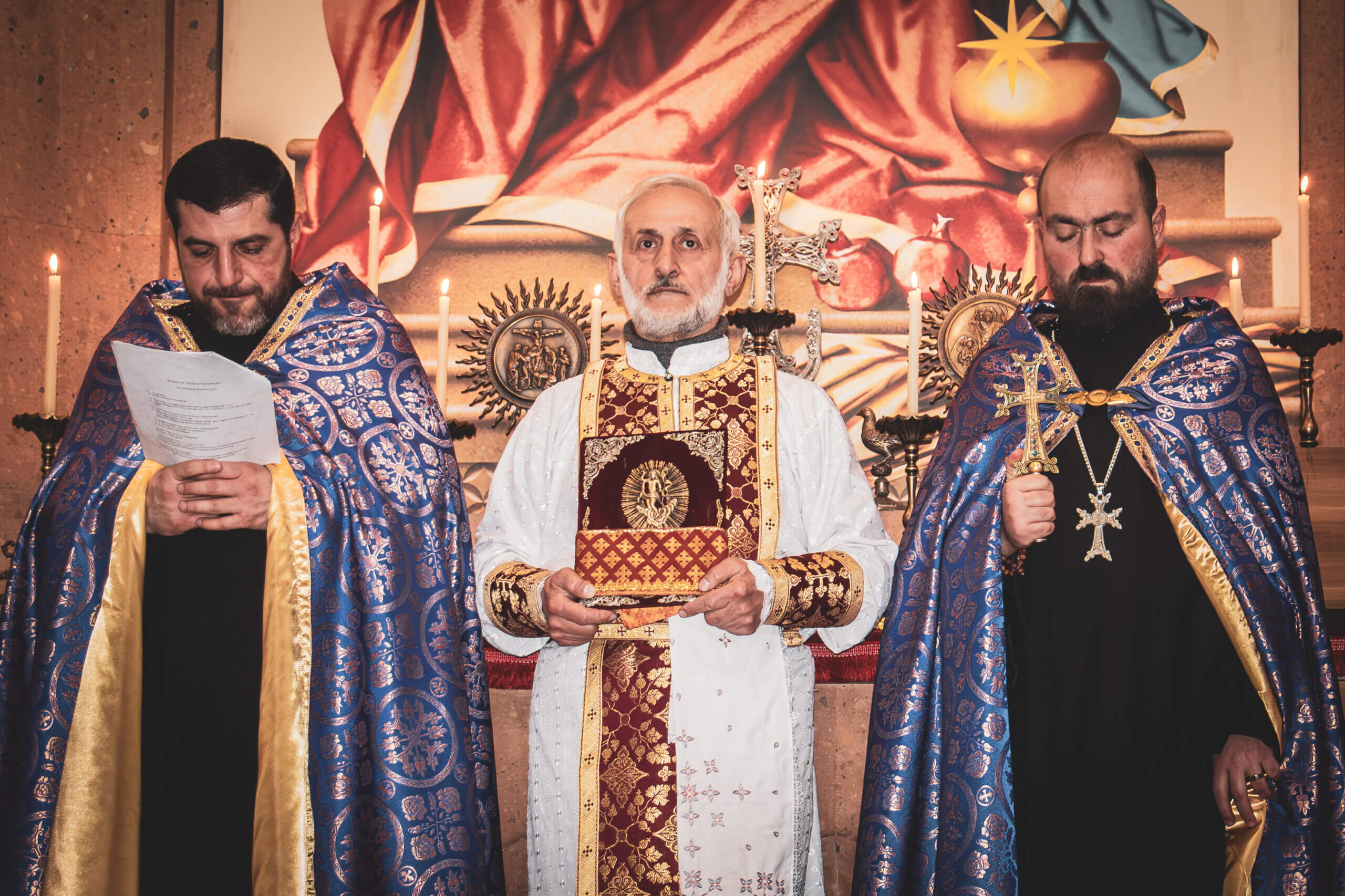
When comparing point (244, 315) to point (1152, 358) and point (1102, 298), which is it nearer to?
point (1102, 298)

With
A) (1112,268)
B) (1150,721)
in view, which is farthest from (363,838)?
(1112,268)

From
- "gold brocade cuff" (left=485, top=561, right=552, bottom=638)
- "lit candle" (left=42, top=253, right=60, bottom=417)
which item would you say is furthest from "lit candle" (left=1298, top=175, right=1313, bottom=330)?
"lit candle" (left=42, top=253, right=60, bottom=417)

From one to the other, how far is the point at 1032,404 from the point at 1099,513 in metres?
0.35

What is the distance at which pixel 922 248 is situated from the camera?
15.4 ft

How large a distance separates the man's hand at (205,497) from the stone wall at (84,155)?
96.8 inches

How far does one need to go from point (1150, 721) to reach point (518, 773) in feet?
5.86

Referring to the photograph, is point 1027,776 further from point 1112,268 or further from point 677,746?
point 1112,268

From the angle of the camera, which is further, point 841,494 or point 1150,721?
point 841,494

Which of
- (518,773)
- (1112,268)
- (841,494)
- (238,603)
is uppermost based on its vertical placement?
(1112,268)

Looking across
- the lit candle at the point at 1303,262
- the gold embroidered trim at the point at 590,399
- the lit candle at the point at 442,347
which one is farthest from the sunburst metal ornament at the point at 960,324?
the lit candle at the point at 442,347

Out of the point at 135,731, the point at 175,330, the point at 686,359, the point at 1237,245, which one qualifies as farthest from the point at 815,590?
the point at 1237,245

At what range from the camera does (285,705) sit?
2.46m

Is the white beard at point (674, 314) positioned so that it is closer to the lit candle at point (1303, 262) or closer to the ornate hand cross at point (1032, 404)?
the ornate hand cross at point (1032, 404)

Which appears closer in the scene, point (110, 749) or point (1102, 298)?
point (110, 749)
